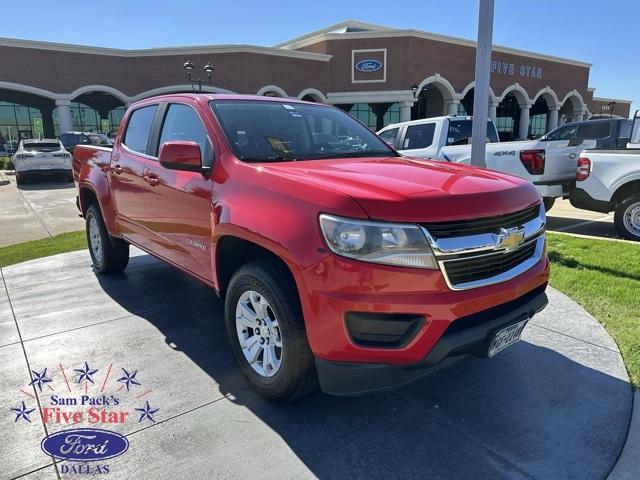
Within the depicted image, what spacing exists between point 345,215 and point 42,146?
2064 cm

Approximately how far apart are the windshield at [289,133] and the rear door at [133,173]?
3.43ft

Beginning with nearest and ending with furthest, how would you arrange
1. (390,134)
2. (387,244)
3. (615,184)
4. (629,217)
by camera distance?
(387,244) → (629,217) → (615,184) → (390,134)

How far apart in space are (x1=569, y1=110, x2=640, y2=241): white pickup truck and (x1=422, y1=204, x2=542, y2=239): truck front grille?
6059mm

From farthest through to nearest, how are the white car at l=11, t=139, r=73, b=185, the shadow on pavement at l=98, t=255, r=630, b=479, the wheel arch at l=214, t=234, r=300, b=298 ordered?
the white car at l=11, t=139, r=73, b=185 → the wheel arch at l=214, t=234, r=300, b=298 → the shadow on pavement at l=98, t=255, r=630, b=479

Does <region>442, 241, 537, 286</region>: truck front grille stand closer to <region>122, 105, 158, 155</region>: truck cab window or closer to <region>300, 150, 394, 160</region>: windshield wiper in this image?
<region>300, 150, 394, 160</region>: windshield wiper

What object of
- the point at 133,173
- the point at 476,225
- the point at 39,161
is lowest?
the point at 39,161

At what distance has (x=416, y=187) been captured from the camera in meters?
2.55

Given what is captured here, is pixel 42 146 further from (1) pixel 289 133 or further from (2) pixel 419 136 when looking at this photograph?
(1) pixel 289 133

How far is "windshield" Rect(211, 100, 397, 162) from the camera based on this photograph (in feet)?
11.1

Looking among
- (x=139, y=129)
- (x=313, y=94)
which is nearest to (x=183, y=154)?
(x=139, y=129)

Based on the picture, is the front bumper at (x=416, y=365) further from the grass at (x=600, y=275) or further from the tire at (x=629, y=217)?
the tire at (x=629, y=217)

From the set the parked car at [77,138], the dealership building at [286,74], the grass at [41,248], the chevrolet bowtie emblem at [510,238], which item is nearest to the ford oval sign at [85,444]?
the chevrolet bowtie emblem at [510,238]

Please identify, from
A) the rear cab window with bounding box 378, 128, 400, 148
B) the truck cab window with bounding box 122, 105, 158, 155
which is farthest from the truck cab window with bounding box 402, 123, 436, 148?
the truck cab window with bounding box 122, 105, 158, 155

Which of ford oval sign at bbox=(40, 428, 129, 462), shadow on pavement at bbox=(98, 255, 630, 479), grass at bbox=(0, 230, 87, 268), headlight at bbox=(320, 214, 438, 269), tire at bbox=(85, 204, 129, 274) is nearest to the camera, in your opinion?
headlight at bbox=(320, 214, 438, 269)
